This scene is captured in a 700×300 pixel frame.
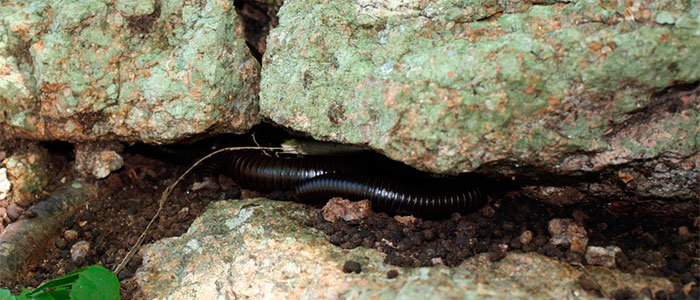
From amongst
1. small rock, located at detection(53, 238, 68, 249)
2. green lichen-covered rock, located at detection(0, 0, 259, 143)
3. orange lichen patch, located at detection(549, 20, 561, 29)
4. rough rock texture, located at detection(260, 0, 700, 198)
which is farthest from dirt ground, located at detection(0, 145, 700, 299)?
orange lichen patch, located at detection(549, 20, 561, 29)

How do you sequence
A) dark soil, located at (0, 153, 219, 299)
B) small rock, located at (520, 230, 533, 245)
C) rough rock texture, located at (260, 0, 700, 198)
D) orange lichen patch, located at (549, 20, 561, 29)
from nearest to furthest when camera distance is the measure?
rough rock texture, located at (260, 0, 700, 198) < orange lichen patch, located at (549, 20, 561, 29) < small rock, located at (520, 230, 533, 245) < dark soil, located at (0, 153, 219, 299)

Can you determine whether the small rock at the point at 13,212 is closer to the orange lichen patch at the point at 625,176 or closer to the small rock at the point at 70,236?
the small rock at the point at 70,236

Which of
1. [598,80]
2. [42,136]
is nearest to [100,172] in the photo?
[42,136]

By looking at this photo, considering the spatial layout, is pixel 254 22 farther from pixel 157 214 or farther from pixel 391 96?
pixel 391 96

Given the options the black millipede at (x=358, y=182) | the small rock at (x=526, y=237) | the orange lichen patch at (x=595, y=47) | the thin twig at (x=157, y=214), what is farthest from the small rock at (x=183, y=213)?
the orange lichen patch at (x=595, y=47)

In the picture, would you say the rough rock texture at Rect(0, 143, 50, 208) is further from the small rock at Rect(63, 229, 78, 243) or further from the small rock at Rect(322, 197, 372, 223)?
the small rock at Rect(322, 197, 372, 223)

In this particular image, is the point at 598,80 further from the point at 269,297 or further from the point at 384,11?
the point at 269,297
